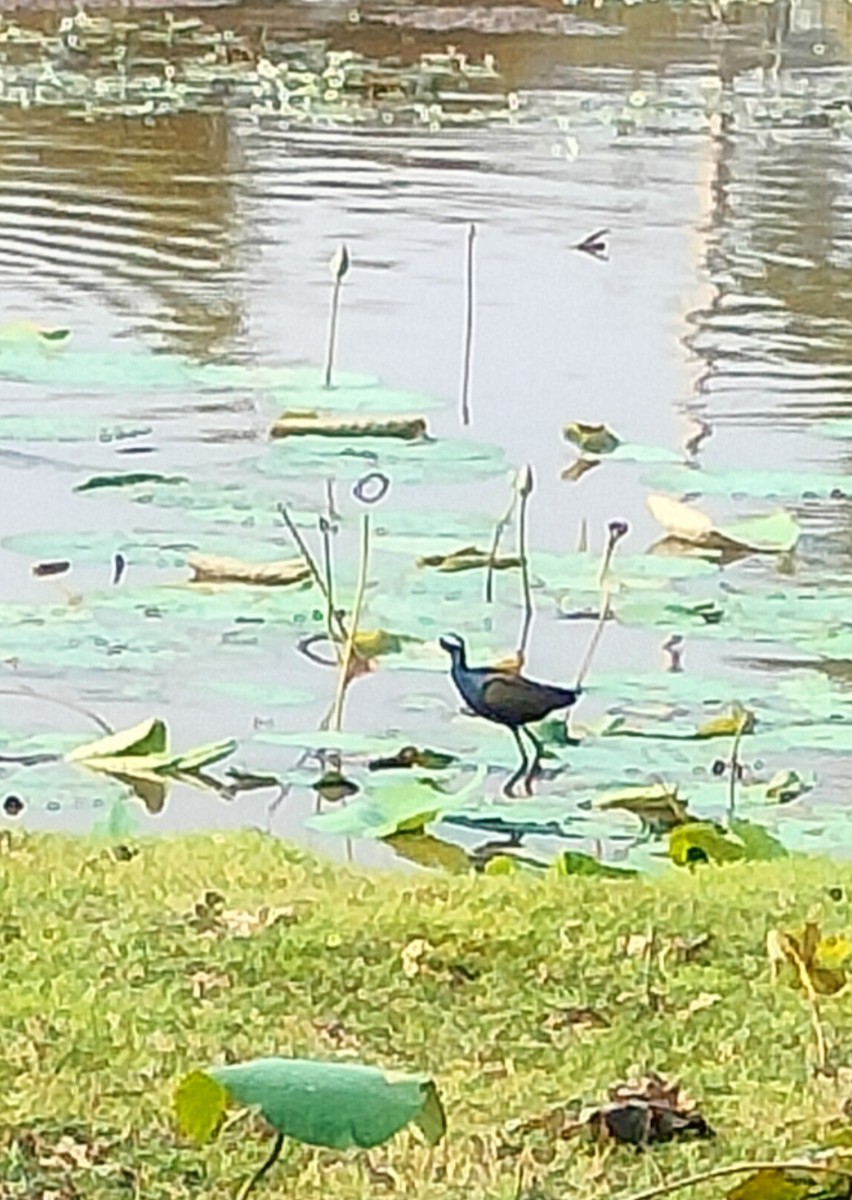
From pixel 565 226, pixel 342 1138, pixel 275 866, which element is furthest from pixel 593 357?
pixel 342 1138

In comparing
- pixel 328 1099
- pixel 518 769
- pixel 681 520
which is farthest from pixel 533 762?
pixel 328 1099

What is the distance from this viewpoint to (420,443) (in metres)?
6.01

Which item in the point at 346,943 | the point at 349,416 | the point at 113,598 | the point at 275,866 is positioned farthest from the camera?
the point at 349,416

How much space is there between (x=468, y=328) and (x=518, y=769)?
310 cm

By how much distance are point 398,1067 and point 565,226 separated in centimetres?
621

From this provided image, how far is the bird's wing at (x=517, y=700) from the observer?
14.3 feet

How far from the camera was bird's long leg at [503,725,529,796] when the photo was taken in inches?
169

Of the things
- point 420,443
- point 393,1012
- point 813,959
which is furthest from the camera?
point 420,443

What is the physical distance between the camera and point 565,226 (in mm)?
8875

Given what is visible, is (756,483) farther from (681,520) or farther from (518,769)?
(518,769)

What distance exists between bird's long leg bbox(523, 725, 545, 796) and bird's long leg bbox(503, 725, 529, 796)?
0.4 inches

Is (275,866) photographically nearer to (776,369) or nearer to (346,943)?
(346,943)

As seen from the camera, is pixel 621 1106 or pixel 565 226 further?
pixel 565 226

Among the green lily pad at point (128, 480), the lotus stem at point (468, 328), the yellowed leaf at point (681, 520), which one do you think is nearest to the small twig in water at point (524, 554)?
the yellowed leaf at point (681, 520)
